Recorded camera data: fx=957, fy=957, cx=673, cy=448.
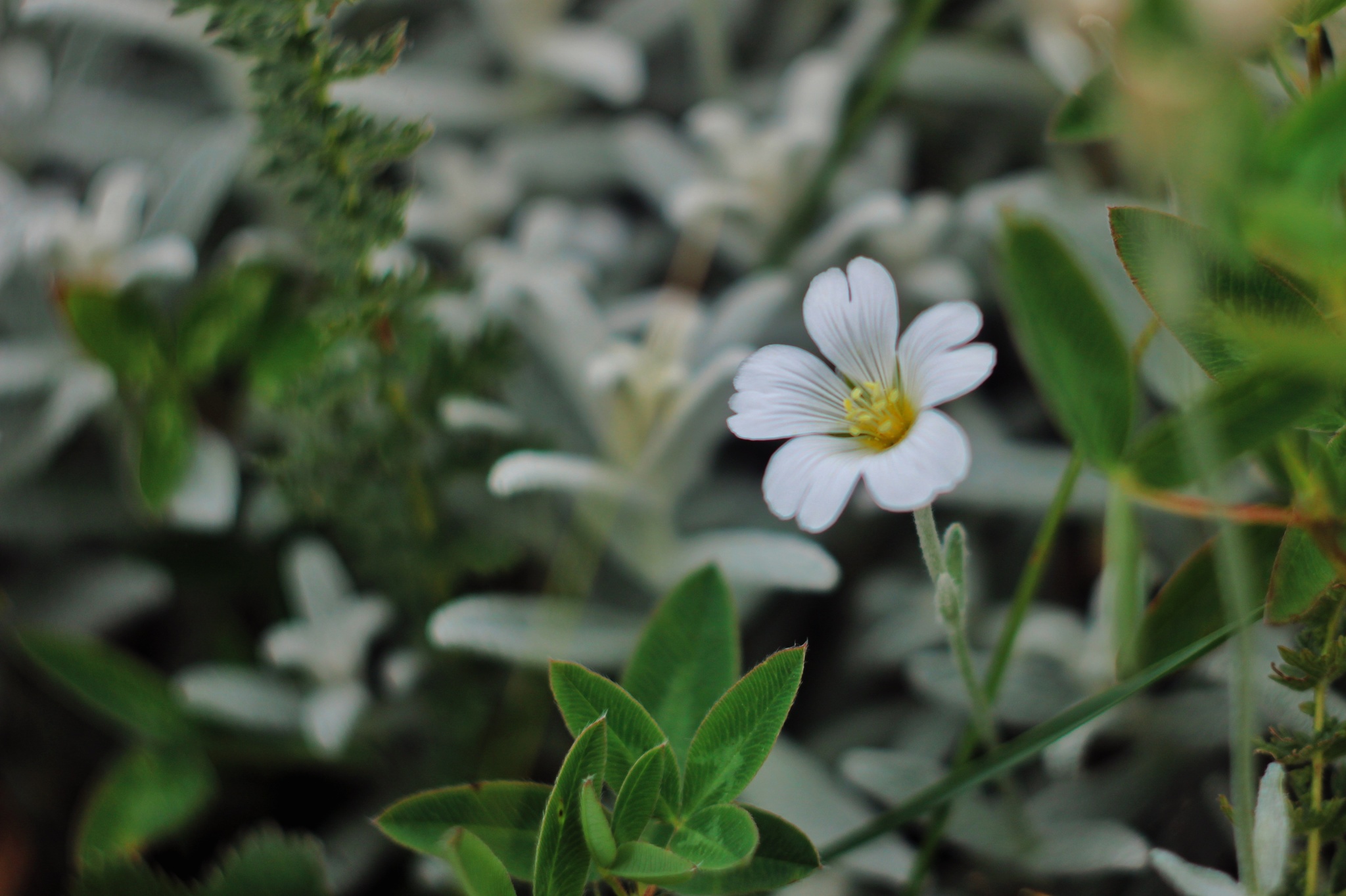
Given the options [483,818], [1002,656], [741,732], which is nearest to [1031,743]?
[1002,656]

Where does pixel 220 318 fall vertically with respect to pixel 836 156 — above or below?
below

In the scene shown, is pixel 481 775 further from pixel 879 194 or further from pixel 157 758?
pixel 879 194

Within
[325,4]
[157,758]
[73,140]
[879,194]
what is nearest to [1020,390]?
[879,194]

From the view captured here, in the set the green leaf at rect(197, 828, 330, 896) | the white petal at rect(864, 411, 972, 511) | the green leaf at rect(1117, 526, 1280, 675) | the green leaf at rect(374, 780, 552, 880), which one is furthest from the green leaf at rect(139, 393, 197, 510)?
the green leaf at rect(1117, 526, 1280, 675)

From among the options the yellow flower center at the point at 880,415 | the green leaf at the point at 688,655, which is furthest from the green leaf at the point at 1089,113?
the green leaf at the point at 688,655

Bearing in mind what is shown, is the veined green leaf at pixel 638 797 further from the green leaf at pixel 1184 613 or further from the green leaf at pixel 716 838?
the green leaf at pixel 1184 613

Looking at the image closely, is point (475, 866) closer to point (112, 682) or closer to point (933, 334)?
point (933, 334)

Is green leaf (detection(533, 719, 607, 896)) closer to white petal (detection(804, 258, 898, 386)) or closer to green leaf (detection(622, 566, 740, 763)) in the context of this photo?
green leaf (detection(622, 566, 740, 763))
